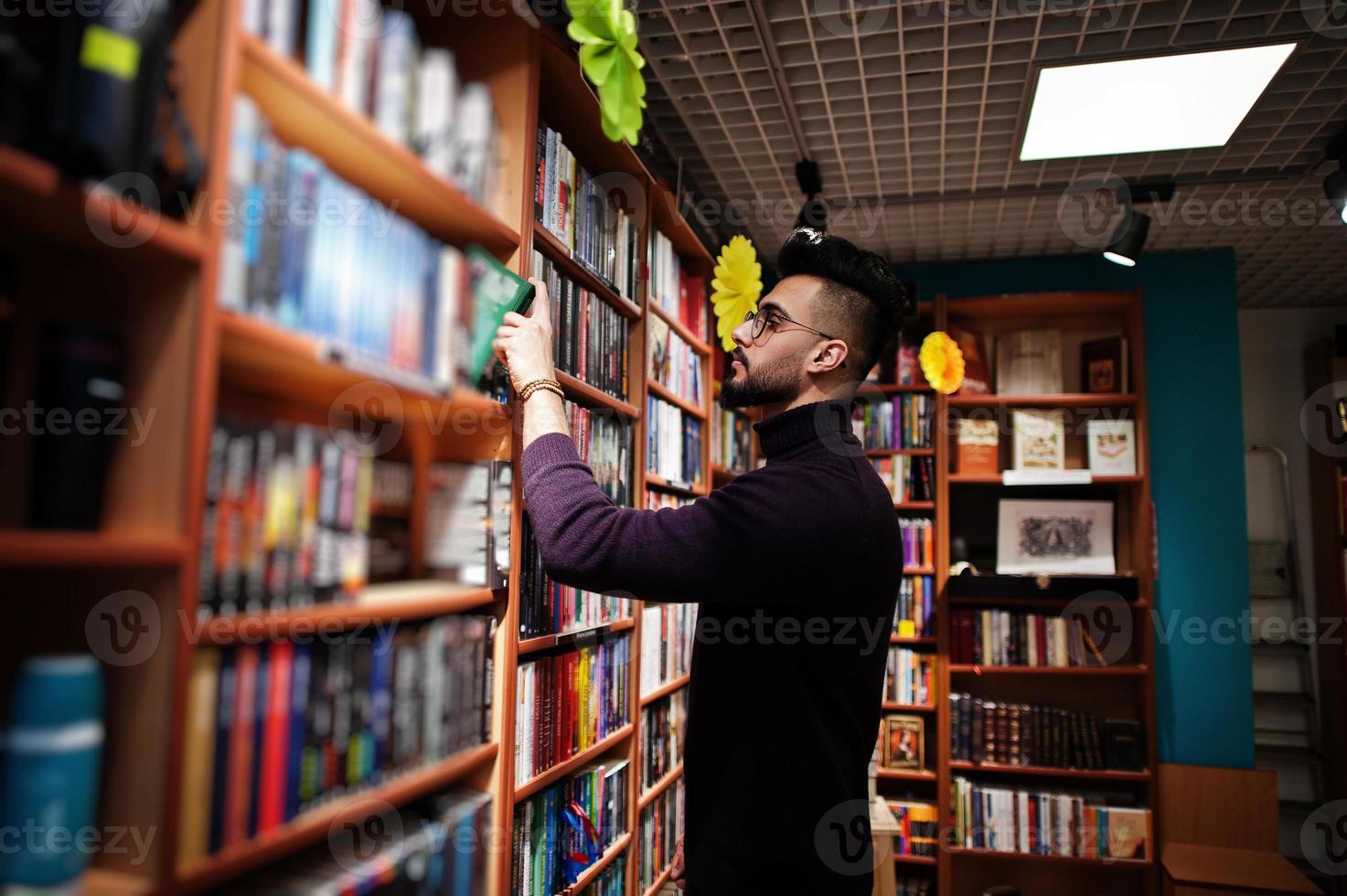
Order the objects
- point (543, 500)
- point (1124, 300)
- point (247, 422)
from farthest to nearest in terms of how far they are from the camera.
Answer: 1. point (1124, 300)
2. point (543, 500)
3. point (247, 422)

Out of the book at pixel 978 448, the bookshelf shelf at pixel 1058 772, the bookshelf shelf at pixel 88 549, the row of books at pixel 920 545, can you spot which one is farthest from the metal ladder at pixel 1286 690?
the bookshelf shelf at pixel 88 549

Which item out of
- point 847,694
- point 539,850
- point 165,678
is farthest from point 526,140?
point 539,850

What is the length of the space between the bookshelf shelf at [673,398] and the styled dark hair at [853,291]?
2.54 feet

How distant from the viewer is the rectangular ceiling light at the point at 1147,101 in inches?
89.6

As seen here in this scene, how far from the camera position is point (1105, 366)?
3549 mm

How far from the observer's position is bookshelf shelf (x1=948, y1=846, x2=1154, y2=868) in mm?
3201

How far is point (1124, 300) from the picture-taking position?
11.6ft

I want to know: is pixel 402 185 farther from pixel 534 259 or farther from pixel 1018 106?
pixel 1018 106

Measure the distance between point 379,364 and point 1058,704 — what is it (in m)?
3.57

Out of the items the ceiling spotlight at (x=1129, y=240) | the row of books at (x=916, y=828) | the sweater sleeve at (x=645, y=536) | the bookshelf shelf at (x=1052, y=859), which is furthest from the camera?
the row of books at (x=916, y=828)

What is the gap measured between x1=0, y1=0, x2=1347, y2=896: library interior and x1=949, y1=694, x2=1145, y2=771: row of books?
0.06ft

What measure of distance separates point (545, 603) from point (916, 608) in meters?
2.42

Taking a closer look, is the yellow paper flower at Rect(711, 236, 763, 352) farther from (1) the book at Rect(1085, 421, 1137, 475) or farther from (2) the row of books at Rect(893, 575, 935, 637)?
(1) the book at Rect(1085, 421, 1137, 475)

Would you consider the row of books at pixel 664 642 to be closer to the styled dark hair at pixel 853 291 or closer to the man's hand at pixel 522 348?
the styled dark hair at pixel 853 291
